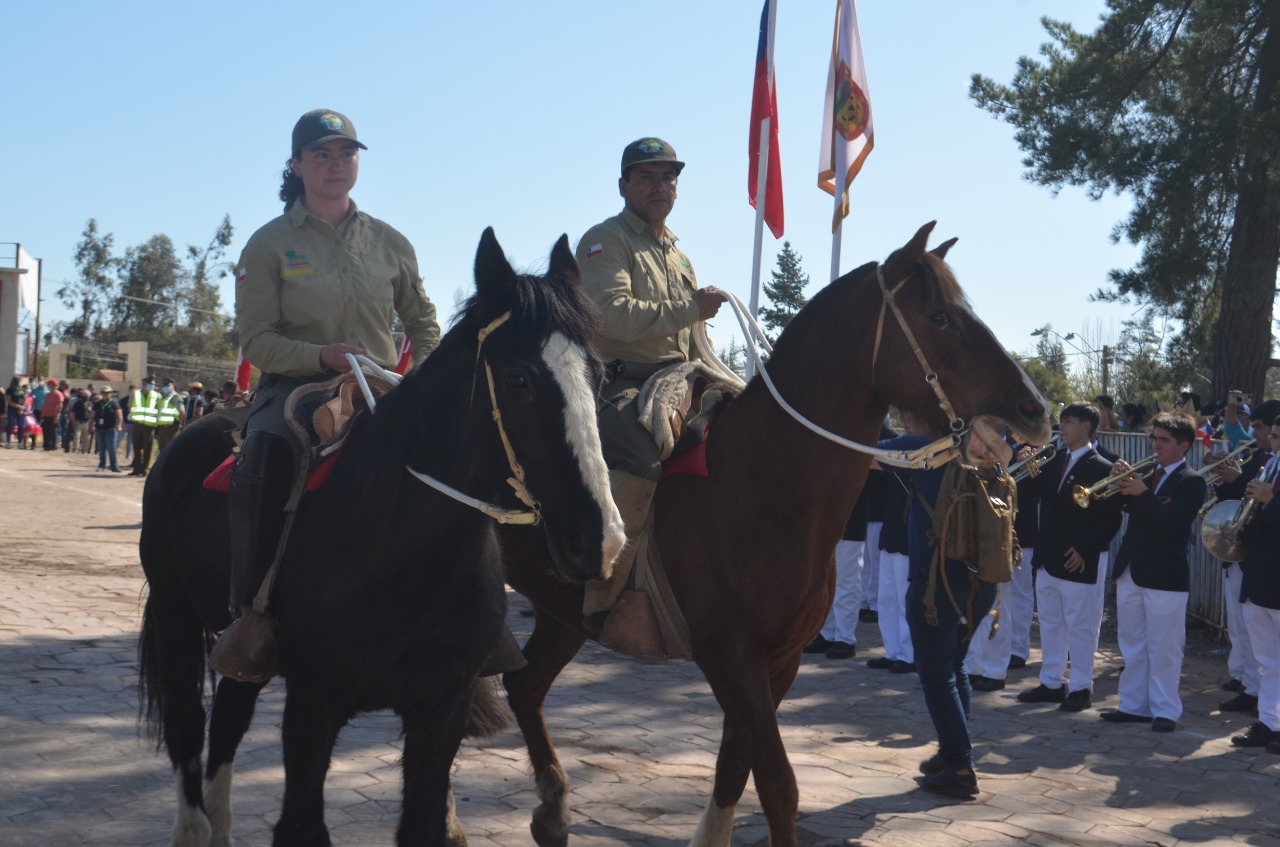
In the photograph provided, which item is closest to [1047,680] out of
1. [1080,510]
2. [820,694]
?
[1080,510]

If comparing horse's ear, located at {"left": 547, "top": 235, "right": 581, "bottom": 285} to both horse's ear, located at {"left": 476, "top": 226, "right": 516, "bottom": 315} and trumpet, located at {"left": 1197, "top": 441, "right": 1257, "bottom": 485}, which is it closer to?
horse's ear, located at {"left": 476, "top": 226, "right": 516, "bottom": 315}

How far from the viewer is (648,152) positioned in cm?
573

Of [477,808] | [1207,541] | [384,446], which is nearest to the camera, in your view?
[384,446]

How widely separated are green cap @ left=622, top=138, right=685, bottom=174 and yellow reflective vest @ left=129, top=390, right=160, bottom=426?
24.6 metres

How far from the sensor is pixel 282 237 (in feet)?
15.5

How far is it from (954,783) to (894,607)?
4.31 m

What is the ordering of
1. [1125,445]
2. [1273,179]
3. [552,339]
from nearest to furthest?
[552,339], [1125,445], [1273,179]

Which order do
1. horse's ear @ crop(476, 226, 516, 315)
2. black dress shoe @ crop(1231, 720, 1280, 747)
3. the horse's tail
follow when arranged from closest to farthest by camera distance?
horse's ear @ crop(476, 226, 516, 315) → the horse's tail → black dress shoe @ crop(1231, 720, 1280, 747)

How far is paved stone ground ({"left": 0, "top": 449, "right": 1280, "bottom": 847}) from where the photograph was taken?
5.54 m

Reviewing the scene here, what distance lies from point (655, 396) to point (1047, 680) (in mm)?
5995

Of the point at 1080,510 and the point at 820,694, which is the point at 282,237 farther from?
the point at 1080,510

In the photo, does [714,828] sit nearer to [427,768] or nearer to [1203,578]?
[427,768]

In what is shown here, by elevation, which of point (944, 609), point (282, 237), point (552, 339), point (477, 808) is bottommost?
point (477, 808)

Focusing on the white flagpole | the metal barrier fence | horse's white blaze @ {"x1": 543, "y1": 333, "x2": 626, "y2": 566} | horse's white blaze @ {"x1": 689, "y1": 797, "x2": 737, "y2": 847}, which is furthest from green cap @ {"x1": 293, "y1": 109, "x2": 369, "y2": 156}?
the metal barrier fence
